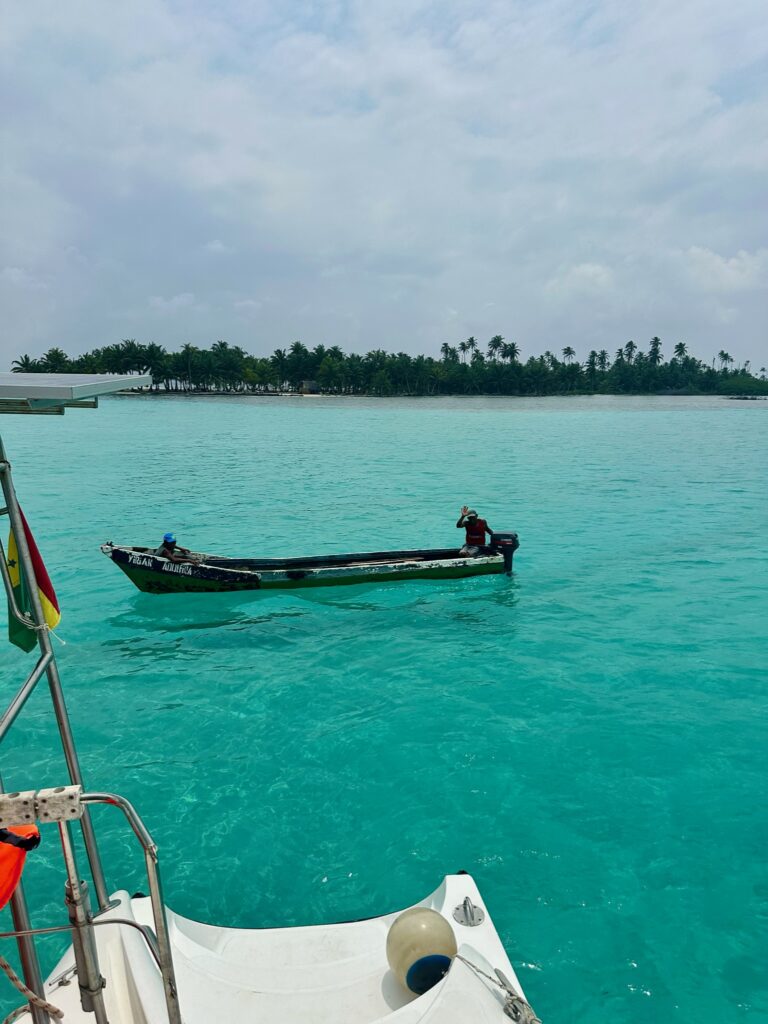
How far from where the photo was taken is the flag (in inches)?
162

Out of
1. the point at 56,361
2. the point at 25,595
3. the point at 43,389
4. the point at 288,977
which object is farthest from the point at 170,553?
the point at 56,361

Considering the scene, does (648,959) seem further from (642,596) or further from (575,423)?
(575,423)

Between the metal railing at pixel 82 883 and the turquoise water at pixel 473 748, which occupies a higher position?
the metal railing at pixel 82 883

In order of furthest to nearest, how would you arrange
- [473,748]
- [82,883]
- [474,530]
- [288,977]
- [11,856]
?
1. [474,530]
2. [473,748]
3. [288,977]
4. [82,883]
5. [11,856]

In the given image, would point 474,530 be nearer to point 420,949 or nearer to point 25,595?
point 420,949

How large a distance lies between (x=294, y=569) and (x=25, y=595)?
11.2 m

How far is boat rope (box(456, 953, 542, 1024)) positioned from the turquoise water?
1.80m

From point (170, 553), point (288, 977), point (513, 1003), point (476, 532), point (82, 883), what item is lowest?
point (288, 977)

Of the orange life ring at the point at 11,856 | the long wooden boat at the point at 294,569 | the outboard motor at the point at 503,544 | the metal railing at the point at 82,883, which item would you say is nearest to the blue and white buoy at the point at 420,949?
the metal railing at the point at 82,883

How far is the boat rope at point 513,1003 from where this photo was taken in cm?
385

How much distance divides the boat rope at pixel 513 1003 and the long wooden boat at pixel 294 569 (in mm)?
11386

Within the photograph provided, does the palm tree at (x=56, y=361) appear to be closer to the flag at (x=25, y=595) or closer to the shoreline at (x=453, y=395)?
the shoreline at (x=453, y=395)

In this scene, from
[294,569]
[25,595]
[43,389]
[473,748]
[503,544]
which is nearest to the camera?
[43,389]

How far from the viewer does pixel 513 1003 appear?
3943mm
